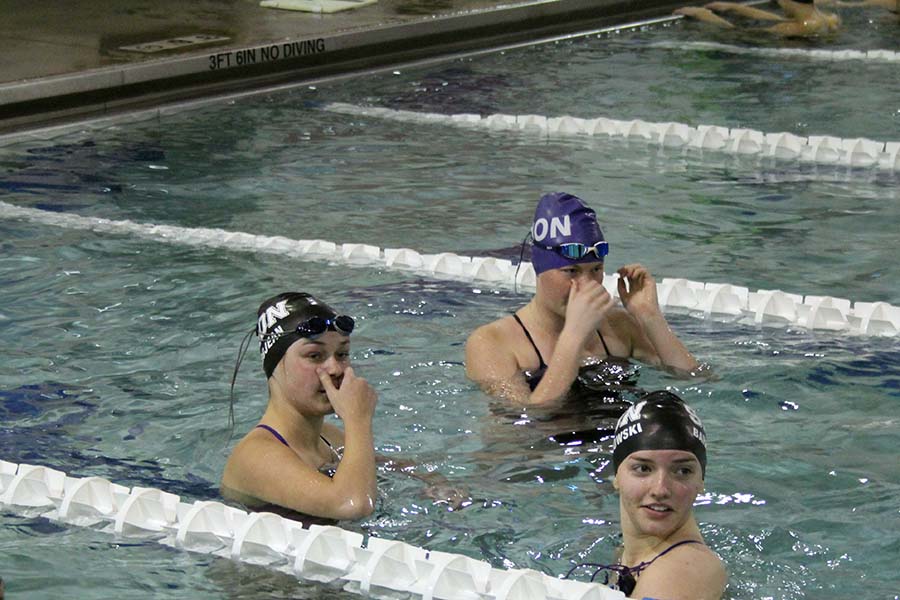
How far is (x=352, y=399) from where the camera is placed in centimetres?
379

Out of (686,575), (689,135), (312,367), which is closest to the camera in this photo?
(686,575)

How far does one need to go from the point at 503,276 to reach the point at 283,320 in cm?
275

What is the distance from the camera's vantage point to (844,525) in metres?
4.10

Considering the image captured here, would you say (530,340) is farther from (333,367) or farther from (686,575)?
(686,575)

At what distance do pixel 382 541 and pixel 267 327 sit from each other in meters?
0.73

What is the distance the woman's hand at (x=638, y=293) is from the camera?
16.2 ft

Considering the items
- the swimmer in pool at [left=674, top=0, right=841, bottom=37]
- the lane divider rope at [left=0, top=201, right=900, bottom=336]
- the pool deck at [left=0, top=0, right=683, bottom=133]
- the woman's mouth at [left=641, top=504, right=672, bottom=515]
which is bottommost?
the lane divider rope at [left=0, top=201, right=900, bottom=336]

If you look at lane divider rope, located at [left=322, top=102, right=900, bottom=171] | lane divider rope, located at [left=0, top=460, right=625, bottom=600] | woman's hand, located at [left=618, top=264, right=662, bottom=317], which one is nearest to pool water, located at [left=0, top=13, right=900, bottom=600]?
lane divider rope, located at [left=0, top=460, right=625, bottom=600]

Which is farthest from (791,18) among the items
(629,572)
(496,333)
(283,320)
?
(629,572)

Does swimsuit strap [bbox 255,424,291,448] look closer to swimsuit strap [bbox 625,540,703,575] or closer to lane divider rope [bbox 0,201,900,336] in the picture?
swimsuit strap [bbox 625,540,703,575]

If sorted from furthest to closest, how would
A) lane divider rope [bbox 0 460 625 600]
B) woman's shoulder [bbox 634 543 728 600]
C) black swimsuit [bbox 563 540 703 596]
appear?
lane divider rope [bbox 0 460 625 600], black swimsuit [bbox 563 540 703 596], woman's shoulder [bbox 634 543 728 600]

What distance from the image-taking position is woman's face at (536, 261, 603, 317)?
4723 millimetres

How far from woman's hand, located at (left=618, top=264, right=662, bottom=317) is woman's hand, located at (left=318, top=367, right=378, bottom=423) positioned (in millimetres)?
1418

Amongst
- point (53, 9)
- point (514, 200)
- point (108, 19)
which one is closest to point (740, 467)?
point (514, 200)
